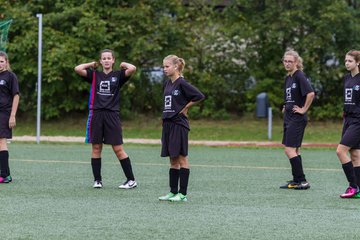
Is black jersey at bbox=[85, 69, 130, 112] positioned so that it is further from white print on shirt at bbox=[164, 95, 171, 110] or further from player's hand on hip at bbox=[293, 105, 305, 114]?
player's hand on hip at bbox=[293, 105, 305, 114]

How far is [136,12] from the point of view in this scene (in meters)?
25.6

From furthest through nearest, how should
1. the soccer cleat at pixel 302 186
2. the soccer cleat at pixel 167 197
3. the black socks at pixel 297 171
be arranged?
the black socks at pixel 297 171, the soccer cleat at pixel 302 186, the soccer cleat at pixel 167 197

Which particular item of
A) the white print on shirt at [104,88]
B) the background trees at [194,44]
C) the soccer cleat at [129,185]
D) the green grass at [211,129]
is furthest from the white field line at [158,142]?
the white print on shirt at [104,88]

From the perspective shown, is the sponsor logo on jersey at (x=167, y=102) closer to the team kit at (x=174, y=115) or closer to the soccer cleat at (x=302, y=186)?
the team kit at (x=174, y=115)

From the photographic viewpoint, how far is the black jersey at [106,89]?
35.7 ft

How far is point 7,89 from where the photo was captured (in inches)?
457

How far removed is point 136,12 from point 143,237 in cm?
1883

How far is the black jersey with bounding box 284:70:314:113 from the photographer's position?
36.5 feet

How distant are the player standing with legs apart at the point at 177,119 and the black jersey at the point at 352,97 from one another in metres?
1.88

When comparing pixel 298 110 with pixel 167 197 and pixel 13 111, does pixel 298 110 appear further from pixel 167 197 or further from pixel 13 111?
pixel 13 111

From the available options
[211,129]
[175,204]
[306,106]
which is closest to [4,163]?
[175,204]

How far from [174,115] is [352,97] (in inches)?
87.4

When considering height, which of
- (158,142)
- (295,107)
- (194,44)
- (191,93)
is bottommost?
(158,142)

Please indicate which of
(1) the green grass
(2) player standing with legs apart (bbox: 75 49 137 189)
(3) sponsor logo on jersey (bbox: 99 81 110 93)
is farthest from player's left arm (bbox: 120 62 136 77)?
(1) the green grass
